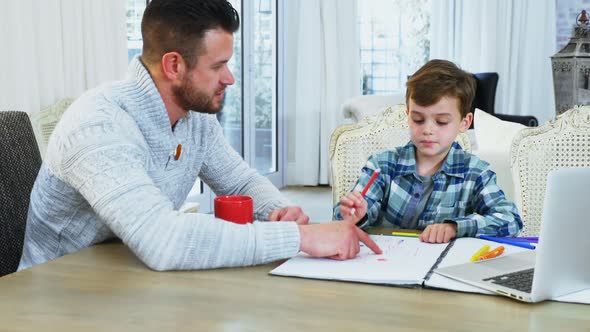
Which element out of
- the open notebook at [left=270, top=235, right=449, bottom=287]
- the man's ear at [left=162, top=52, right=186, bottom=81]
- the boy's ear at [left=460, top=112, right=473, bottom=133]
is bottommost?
the open notebook at [left=270, top=235, right=449, bottom=287]

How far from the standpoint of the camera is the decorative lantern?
5031 millimetres

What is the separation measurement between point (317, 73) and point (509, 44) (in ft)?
5.08

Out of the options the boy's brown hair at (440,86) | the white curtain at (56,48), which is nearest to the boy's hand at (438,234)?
the boy's brown hair at (440,86)

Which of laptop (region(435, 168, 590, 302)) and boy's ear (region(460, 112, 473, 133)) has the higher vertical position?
boy's ear (region(460, 112, 473, 133))

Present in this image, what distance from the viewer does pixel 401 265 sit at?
1280mm

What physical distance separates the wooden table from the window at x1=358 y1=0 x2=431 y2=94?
5420 millimetres

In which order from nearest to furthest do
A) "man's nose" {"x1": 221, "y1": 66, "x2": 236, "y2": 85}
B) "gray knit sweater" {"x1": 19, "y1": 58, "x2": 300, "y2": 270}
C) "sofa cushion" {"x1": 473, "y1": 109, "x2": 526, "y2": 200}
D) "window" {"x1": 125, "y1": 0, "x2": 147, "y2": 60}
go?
"gray knit sweater" {"x1": 19, "y1": 58, "x2": 300, "y2": 270} < "man's nose" {"x1": 221, "y1": 66, "x2": 236, "y2": 85} < "sofa cushion" {"x1": 473, "y1": 109, "x2": 526, "y2": 200} < "window" {"x1": 125, "y1": 0, "x2": 147, "y2": 60}

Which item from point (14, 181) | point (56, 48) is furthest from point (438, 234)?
point (56, 48)

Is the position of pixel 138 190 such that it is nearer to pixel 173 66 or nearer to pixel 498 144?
pixel 173 66

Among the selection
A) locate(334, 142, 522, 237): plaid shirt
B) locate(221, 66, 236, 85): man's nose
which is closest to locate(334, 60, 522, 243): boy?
locate(334, 142, 522, 237): plaid shirt

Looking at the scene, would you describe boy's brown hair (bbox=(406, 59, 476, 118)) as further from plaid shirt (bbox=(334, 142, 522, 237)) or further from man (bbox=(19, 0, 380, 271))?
man (bbox=(19, 0, 380, 271))

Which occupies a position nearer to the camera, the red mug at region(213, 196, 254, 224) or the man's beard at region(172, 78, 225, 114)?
the red mug at region(213, 196, 254, 224)

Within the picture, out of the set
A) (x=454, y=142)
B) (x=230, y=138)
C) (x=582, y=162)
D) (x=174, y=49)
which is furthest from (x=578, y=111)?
(x=230, y=138)

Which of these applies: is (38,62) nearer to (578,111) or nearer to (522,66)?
(578,111)
